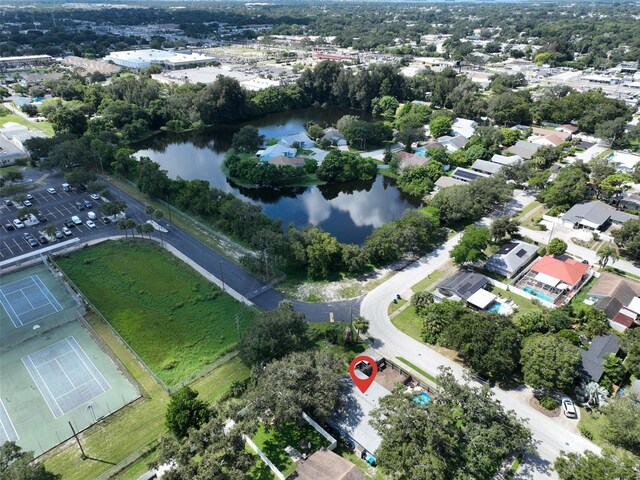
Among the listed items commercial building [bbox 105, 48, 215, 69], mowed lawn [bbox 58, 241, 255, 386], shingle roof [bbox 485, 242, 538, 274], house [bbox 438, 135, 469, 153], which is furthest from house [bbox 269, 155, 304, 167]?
commercial building [bbox 105, 48, 215, 69]

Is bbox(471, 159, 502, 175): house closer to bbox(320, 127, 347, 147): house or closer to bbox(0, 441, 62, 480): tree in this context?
bbox(320, 127, 347, 147): house

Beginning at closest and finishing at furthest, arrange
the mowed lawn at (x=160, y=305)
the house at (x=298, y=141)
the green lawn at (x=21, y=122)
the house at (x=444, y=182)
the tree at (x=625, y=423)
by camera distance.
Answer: the tree at (x=625, y=423)
the mowed lawn at (x=160, y=305)
the house at (x=444, y=182)
the house at (x=298, y=141)
the green lawn at (x=21, y=122)

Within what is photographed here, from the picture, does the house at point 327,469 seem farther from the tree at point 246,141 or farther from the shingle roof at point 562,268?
the tree at point 246,141

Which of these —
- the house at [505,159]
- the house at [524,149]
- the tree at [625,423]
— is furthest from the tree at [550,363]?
the house at [524,149]

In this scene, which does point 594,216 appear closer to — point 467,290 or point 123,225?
point 467,290

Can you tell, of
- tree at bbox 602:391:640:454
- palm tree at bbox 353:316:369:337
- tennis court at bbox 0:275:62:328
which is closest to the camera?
tree at bbox 602:391:640:454

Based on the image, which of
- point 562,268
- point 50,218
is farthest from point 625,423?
point 50,218

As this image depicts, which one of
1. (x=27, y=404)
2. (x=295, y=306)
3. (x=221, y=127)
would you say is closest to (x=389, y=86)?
(x=221, y=127)
